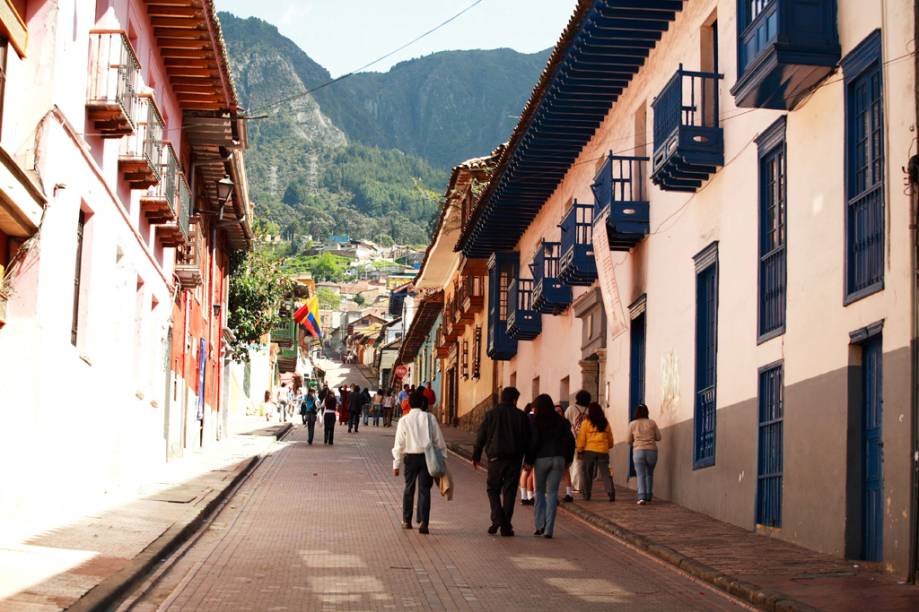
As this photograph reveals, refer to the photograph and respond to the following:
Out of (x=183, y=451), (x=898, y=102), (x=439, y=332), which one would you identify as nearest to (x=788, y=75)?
(x=898, y=102)

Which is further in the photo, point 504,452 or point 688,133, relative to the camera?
point 688,133

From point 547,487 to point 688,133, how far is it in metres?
4.90

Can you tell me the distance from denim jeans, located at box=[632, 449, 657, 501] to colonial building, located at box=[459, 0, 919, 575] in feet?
1.43

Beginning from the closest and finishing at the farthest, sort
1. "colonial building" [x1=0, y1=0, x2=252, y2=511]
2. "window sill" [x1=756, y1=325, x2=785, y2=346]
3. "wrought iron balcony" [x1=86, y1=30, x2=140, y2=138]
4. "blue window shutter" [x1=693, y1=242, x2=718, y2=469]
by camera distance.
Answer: "colonial building" [x1=0, y1=0, x2=252, y2=511], "window sill" [x1=756, y1=325, x2=785, y2=346], "wrought iron balcony" [x1=86, y1=30, x2=140, y2=138], "blue window shutter" [x1=693, y1=242, x2=718, y2=469]

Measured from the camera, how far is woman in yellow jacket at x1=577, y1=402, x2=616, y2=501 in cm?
1859

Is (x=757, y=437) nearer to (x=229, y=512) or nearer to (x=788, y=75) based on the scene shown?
(x=788, y=75)

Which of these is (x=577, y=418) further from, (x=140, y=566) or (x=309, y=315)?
(x=309, y=315)

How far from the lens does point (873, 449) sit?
38.9 ft

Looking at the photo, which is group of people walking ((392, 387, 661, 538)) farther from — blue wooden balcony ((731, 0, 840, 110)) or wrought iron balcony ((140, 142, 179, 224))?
wrought iron balcony ((140, 142, 179, 224))

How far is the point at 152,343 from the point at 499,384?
1730 cm

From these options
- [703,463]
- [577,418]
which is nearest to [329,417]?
[577,418]

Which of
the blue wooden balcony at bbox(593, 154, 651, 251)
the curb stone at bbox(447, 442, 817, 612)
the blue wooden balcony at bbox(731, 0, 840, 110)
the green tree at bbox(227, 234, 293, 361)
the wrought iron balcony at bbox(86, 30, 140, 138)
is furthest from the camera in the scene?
the green tree at bbox(227, 234, 293, 361)

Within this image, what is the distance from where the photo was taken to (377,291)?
16088 centimetres

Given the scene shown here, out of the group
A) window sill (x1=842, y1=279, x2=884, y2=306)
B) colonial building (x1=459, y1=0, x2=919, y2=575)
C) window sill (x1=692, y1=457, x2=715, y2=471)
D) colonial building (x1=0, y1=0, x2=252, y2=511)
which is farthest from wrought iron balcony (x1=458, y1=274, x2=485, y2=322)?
window sill (x1=842, y1=279, x2=884, y2=306)
